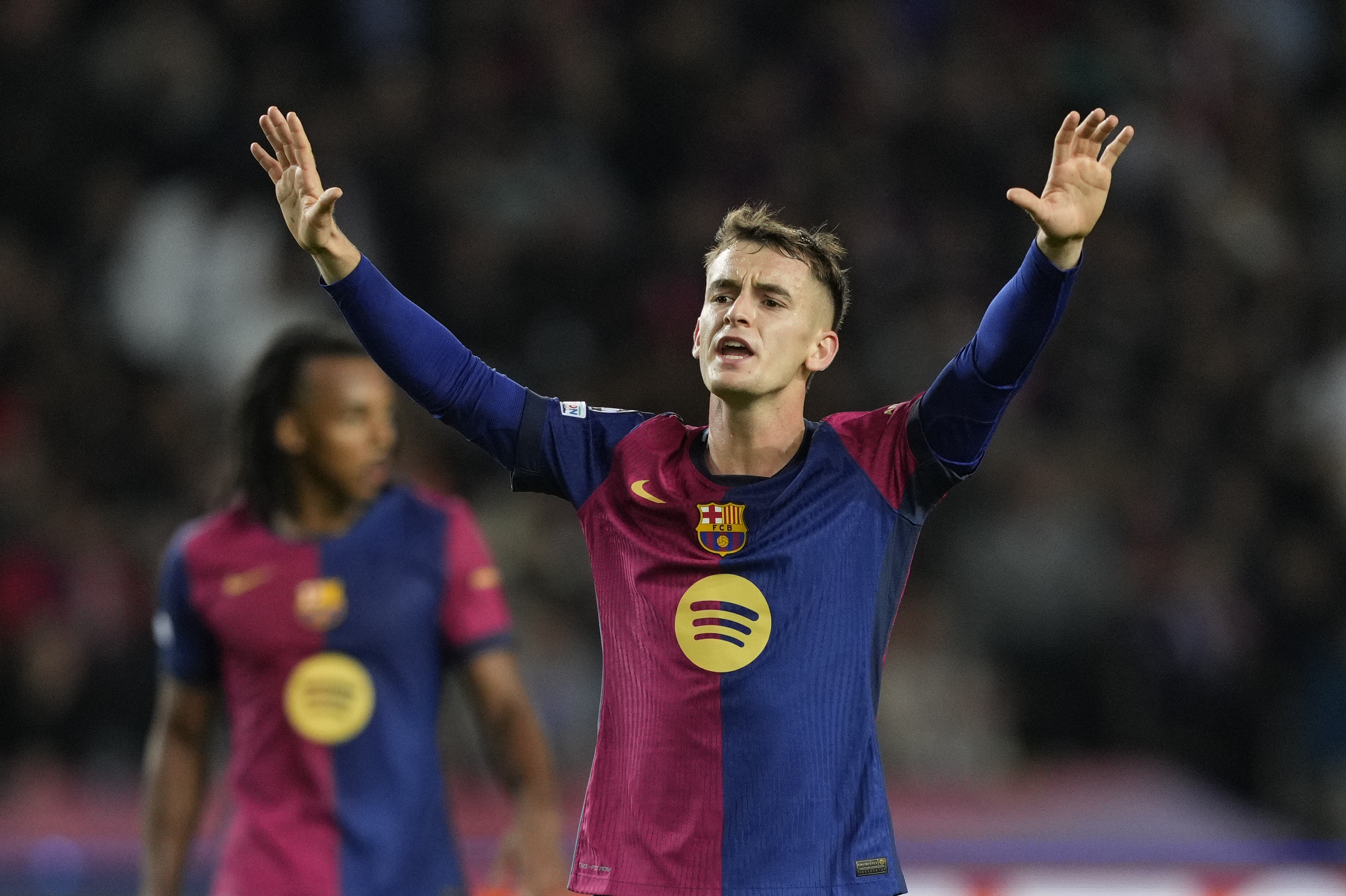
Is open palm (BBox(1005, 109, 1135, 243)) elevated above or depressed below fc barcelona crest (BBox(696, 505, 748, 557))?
above

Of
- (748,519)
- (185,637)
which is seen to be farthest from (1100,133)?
(185,637)

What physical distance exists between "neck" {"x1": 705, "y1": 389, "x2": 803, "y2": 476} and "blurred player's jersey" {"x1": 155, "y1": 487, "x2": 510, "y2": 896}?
45.6 inches

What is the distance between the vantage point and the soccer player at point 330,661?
13.7 ft

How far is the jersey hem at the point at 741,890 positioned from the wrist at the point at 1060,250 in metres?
1.17

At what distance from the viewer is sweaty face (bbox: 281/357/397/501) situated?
4.50 metres

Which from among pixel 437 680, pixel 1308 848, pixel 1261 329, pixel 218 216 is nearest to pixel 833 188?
pixel 1261 329

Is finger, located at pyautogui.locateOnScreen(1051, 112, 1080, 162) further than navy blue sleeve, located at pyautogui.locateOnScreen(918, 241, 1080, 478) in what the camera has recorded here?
Yes

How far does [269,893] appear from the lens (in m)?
4.11

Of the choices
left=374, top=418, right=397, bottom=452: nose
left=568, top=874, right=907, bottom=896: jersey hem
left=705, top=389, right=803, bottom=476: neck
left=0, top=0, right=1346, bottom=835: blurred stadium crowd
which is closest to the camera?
left=568, top=874, right=907, bottom=896: jersey hem

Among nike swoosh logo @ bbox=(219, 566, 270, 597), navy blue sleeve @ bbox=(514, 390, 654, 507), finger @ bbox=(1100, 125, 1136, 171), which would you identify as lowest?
nike swoosh logo @ bbox=(219, 566, 270, 597)

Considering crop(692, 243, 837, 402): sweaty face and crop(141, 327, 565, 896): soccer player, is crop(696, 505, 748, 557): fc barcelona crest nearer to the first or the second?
crop(692, 243, 837, 402): sweaty face

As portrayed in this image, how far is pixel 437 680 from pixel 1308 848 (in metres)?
3.45

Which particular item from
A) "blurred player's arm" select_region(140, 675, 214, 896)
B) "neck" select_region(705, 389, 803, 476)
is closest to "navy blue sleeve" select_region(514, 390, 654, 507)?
"neck" select_region(705, 389, 803, 476)

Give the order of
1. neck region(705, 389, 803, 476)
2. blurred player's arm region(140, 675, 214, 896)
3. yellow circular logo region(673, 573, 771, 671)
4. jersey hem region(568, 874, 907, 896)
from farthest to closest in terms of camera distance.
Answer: blurred player's arm region(140, 675, 214, 896) < neck region(705, 389, 803, 476) < yellow circular logo region(673, 573, 771, 671) < jersey hem region(568, 874, 907, 896)
